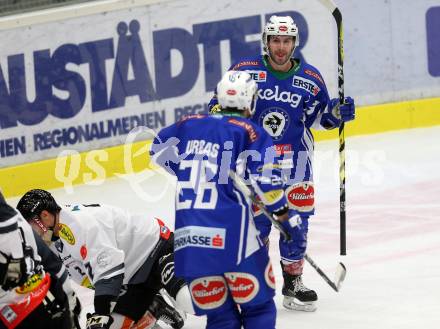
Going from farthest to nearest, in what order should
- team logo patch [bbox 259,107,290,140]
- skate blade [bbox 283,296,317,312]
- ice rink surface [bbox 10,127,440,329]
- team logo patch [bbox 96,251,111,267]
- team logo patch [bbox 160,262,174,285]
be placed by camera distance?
team logo patch [bbox 259,107,290,140] < skate blade [bbox 283,296,317,312] < ice rink surface [bbox 10,127,440,329] < team logo patch [bbox 160,262,174,285] < team logo patch [bbox 96,251,111,267]

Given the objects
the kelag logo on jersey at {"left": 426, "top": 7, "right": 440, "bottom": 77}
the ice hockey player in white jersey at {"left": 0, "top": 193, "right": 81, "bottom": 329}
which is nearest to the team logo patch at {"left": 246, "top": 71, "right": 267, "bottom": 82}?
the ice hockey player in white jersey at {"left": 0, "top": 193, "right": 81, "bottom": 329}

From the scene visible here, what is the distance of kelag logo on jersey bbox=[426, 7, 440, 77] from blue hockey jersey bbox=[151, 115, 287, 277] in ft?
20.7

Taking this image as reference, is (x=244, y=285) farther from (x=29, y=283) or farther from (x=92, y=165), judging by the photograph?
(x=92, y=165)

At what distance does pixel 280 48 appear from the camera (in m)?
7.15

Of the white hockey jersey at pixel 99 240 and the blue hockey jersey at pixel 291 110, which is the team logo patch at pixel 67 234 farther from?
the blue hockey jersey at pixel 291 110

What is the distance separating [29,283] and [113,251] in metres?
1.04

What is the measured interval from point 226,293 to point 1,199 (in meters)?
1.26

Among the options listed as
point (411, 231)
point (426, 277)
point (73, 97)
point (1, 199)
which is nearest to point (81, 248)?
point (1, 199)

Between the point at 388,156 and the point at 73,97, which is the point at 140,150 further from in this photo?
the point at 388,156

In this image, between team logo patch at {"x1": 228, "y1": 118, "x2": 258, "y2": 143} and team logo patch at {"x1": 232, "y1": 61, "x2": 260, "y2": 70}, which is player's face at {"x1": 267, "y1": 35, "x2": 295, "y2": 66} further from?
team logo patch at {"x1": 228, "y1": 118, "x2": 258, "y2": 143}

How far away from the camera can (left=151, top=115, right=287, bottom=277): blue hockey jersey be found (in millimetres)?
5535

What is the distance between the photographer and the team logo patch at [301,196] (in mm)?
7125

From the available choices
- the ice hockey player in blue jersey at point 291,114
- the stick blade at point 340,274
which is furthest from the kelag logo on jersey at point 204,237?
the stick blade at point 340,274

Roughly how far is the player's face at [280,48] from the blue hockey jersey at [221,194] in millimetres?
1592
